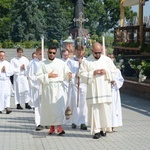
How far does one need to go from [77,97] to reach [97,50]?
183cm

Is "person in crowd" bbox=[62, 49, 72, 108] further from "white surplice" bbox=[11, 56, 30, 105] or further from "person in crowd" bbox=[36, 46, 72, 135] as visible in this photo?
"white surplice" bbox=[11, 56, 30, 105]

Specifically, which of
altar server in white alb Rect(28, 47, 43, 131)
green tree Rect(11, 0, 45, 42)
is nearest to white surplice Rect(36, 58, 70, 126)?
altar server in white alb Rect(28, 47, 43, 131)

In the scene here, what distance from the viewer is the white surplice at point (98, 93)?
1111 cm

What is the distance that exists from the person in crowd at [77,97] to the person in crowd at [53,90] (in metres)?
0.77

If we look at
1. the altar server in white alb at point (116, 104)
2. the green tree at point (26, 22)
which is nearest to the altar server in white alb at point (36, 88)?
the altar server in white alb at point (116, 104)

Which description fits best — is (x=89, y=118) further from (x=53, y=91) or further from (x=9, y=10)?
(x=9, y=10)

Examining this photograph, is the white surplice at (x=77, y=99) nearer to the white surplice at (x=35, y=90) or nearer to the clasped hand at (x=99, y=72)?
the white surplice at (x=35, y=90)

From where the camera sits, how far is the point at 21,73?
18.4 m

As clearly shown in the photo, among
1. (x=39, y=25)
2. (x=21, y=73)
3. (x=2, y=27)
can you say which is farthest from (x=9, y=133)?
(x=2, y=27)

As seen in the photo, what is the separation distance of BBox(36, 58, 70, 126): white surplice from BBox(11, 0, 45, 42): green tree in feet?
180

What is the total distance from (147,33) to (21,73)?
9.08 meters

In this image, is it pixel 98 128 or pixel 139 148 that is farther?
pixel 98 128

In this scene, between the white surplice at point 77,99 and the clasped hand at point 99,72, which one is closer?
the clasped hand at point 99,72

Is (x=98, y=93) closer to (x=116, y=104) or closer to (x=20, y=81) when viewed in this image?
(x=116, y=104)
